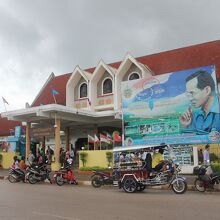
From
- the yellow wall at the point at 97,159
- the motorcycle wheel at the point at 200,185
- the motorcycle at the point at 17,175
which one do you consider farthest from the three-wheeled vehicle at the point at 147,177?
the yellow wall at the point at 97,159

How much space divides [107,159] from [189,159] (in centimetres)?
553

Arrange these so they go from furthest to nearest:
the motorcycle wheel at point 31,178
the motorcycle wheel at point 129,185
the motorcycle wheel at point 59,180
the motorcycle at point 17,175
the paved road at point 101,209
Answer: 1. the motorcycle at point 17,175
2. the motorcycle wheel at point 31,178
3. the motorcycle wheel at point 59,180
4. the motorcycle wheel at point 129,185
5. the paved road at point 101,209

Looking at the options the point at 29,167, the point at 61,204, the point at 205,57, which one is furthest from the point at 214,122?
the point at 61,204

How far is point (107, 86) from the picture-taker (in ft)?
108

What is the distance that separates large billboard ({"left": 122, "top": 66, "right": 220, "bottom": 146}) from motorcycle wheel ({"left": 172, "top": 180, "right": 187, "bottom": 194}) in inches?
350

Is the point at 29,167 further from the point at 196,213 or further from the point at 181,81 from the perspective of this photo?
the point at 196,213

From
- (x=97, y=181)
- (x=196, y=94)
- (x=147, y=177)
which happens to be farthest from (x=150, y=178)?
(x=196, y=94)

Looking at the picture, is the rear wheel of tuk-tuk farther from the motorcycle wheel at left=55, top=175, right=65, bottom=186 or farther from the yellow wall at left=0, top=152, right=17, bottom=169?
the yellow wall at left=0, top=152, right=17, bottom=169

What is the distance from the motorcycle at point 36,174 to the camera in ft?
64.4

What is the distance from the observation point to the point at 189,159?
22.4 metres

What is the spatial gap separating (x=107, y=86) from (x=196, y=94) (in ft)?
36.8

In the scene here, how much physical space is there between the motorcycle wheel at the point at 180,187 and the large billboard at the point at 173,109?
29.1ft

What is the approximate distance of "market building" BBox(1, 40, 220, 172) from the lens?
2731cm

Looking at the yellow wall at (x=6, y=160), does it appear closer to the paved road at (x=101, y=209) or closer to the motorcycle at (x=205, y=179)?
the motorcycle at (x=205, y=179)
